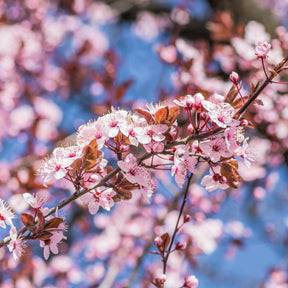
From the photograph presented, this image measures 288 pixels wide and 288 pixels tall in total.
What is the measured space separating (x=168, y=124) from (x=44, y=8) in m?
3.55

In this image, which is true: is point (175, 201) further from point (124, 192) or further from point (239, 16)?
point (239, 16)

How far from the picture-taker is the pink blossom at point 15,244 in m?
0.82

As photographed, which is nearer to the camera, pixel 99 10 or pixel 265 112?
pixel 265 112

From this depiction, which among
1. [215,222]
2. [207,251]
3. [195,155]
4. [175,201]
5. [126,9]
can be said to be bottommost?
[215,222]

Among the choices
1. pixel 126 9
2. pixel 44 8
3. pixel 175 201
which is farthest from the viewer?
pixel 126 9

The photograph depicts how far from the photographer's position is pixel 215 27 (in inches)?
95.9

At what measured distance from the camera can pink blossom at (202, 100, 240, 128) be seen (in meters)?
0.79

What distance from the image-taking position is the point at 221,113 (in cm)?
83

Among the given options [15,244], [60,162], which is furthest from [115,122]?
[15,244]

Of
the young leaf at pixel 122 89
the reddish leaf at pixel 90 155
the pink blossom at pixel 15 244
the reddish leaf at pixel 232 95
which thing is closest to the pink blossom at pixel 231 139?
the reddish leaf at pixel 232 95

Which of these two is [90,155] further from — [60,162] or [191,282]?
[191,282]

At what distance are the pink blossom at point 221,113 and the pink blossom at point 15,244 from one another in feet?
1.91

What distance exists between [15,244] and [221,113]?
2.08ft

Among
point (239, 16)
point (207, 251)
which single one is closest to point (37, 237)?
point (207, 251)
